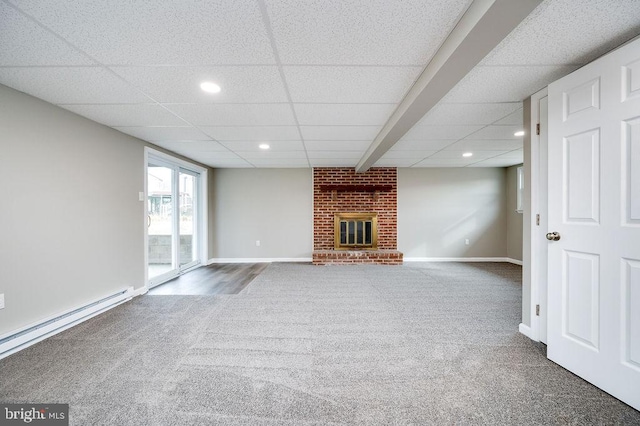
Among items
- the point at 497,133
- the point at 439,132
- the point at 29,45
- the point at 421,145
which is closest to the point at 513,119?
the point at 497,133

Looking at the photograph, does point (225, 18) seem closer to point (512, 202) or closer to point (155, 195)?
point (155, 195)

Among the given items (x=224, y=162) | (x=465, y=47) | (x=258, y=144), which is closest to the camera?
(x=465, y=47)

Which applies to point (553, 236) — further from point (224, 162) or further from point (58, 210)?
point (224, 162)

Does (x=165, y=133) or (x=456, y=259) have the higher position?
(x=165, y=133)

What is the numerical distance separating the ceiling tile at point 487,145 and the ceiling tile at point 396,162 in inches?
36.2

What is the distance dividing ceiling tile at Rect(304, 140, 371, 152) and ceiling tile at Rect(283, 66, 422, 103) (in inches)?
52.4

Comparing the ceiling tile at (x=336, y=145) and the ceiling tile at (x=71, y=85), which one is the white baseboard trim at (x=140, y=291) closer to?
the ceiling tile at (x=71, y=85)

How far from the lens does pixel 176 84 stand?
198 centimetres

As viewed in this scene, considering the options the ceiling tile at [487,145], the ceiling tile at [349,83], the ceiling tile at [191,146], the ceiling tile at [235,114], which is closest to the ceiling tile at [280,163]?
the ceiling tile at [191,146]

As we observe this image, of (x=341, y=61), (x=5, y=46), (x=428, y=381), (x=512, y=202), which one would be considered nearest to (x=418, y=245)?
(x=512, y=202)

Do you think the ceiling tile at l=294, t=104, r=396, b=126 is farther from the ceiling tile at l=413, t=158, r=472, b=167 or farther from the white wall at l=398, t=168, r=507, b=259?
the white wall at l=398, t=168, r=507, b=259

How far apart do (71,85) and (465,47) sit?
2748 mm

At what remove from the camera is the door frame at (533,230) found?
2078 mm

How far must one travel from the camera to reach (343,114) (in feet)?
8.36
